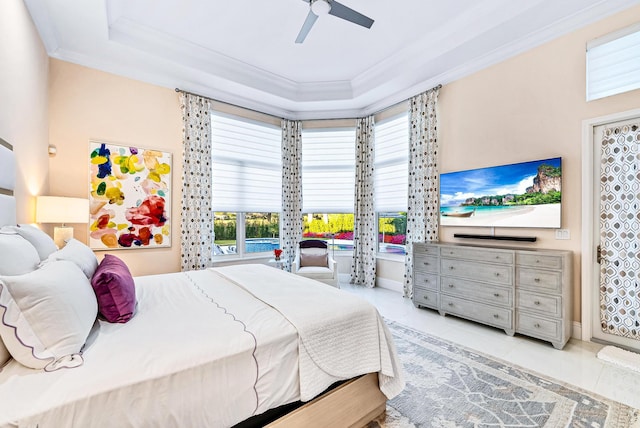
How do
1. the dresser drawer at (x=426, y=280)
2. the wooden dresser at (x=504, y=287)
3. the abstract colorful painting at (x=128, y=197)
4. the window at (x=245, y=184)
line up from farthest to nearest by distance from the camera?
the window at (x=245, y=184)
the dresser drawer at (x=426, y=280)
the abstract colorful painting at (x=128, y=197)
the wooden dresser at (x=504, y=287)

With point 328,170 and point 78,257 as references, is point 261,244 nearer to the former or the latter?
point 328,170

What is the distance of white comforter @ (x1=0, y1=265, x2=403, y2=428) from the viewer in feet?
3.19

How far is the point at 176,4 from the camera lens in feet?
9.88

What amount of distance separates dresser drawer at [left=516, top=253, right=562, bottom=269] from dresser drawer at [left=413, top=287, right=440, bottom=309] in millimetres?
1080

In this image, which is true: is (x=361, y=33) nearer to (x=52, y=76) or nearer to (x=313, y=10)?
(x=313, y=10)

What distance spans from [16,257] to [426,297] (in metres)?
3.87

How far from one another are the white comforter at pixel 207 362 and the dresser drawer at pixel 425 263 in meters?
2.19

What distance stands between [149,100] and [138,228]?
1764 millimetres

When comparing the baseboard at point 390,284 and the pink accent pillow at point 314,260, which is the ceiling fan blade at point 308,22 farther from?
the baseboard at point 390,284

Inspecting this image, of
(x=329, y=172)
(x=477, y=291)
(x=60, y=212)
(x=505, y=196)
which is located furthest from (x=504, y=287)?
(x=60, y=212)

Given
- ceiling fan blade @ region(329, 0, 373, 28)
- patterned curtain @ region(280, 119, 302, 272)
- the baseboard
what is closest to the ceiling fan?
ceiling fan blade @ region(329, 0, 373, 28)

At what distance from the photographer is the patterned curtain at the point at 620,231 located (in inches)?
104

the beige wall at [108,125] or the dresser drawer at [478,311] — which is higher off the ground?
the beige wall at [108,125]

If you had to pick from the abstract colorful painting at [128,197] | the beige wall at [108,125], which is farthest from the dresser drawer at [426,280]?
the abstract colorful painting at [128,197]
